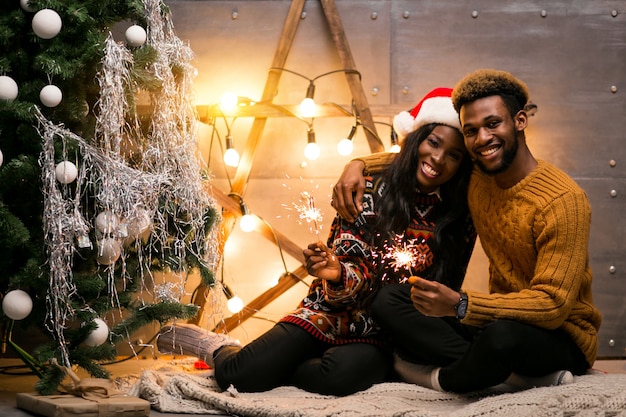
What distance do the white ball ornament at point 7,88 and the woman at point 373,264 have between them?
89 cm

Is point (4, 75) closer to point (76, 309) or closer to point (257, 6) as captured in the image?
point (76, 309)

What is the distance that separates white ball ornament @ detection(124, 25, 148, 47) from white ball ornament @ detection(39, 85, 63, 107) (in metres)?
0.27

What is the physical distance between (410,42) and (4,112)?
1.67 metres

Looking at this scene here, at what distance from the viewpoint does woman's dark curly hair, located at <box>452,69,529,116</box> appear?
2252 mm

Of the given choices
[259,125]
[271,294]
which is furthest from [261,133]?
[271,294]

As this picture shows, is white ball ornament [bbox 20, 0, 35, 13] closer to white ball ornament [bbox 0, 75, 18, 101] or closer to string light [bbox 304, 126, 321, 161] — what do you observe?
white ball ornament [bbox 0, 75, 18, 101]

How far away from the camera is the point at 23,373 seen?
2.68 m

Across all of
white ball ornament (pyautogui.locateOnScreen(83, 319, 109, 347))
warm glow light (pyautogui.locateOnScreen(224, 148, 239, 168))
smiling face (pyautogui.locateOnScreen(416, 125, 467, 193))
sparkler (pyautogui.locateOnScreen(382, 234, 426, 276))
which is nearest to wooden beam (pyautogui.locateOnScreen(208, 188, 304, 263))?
warm glow light (pyautogui.locateOnScreen(224, 148, 239, 168))

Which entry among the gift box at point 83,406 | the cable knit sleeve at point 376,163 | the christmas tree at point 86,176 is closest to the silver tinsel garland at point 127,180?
the christmas tree at point 86,176

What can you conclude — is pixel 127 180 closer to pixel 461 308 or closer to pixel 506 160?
pixel 461 308

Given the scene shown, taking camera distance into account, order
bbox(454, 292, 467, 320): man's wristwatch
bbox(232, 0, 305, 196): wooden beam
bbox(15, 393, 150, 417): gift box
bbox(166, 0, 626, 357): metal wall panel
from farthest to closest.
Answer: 1. bbox(166, 0, 626, 357): metal wall panel
2. bbox(232, 0, 305, 196): wooden beam
3. bbox(454, 292, 467, 320): man's wristwatch
4. bbox(15, 393, 150, 417): gift box

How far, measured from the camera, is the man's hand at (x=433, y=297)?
79.2 inches

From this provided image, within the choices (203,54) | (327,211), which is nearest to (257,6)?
(203,54)

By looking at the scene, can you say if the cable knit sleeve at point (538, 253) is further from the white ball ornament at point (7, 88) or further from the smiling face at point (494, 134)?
the white ball ornament at point (7, 88)
